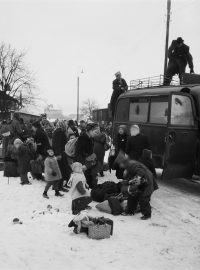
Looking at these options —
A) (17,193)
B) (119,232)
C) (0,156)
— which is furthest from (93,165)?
(0,156)

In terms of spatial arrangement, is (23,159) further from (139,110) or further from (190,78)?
(190,78)

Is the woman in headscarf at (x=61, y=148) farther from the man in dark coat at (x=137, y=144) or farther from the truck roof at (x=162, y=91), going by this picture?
the truck roof at (x=162, y=91)

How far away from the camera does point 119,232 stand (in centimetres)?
668

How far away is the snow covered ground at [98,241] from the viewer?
526 cm

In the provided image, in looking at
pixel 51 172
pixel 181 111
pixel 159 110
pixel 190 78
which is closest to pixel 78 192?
pixel 51 172

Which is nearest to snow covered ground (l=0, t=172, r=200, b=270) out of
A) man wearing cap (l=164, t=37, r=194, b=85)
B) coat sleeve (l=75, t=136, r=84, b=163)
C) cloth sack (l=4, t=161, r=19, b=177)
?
coat sleeve (l=75, t=136, r=84, b=163)

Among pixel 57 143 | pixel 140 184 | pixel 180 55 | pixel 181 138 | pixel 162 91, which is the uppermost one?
pixel 180 55

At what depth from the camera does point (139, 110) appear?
35.9ft

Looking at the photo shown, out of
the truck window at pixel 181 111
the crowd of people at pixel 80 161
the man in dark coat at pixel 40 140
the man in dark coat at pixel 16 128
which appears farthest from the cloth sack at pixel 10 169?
the truck window at pixel 181 111

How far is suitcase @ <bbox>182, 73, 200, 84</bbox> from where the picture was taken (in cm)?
1109

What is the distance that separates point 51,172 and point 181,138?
3.22 meters

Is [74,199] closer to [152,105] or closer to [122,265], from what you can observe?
[122,265]

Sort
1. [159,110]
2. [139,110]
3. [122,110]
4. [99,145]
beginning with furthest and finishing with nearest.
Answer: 1. [122,110]
2. [139,110]
3. [99,145]
4. [159,110]

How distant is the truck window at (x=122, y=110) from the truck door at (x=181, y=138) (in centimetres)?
282
